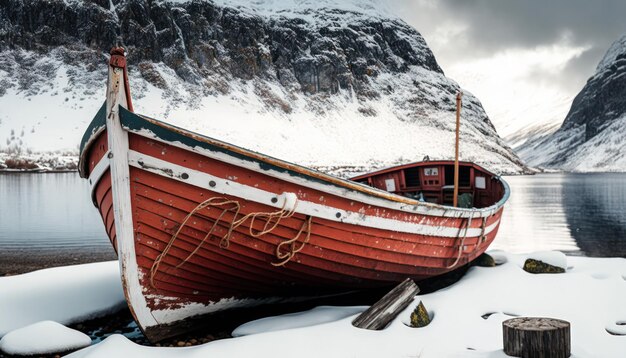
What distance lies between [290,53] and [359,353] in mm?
124444

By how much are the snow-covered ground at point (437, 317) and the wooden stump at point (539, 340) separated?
0.75ft

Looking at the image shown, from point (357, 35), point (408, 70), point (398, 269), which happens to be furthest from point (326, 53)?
point (398, 269)

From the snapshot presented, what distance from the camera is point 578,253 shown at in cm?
1598

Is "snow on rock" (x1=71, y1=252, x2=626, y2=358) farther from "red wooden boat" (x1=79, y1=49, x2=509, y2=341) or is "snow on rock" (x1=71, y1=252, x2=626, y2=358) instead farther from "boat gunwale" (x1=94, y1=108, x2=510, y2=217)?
"boat gunwale" (x1=94, y1=108, x2=510, y2=217)

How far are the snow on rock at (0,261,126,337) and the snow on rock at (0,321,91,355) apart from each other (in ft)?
2.11

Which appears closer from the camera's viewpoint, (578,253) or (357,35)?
(578,253)

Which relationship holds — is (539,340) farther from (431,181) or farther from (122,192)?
(431,181)

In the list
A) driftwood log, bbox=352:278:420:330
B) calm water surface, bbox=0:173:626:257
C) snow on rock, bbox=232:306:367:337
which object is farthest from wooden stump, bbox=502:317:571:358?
calm water surface, bbox=0:173:626:257

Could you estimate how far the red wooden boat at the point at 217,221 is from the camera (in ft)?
18.9

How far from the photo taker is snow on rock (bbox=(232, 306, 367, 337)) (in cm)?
690

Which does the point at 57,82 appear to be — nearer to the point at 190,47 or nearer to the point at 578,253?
the point at 190,47

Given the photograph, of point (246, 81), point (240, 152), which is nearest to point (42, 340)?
point (240, 152)

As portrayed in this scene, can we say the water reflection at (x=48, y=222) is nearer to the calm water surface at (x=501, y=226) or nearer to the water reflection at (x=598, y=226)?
the calm water surface at (x=501, y=226)

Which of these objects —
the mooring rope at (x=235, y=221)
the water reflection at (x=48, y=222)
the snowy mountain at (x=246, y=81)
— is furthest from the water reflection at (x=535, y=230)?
the snowy mountain at (x=246, y=81)
